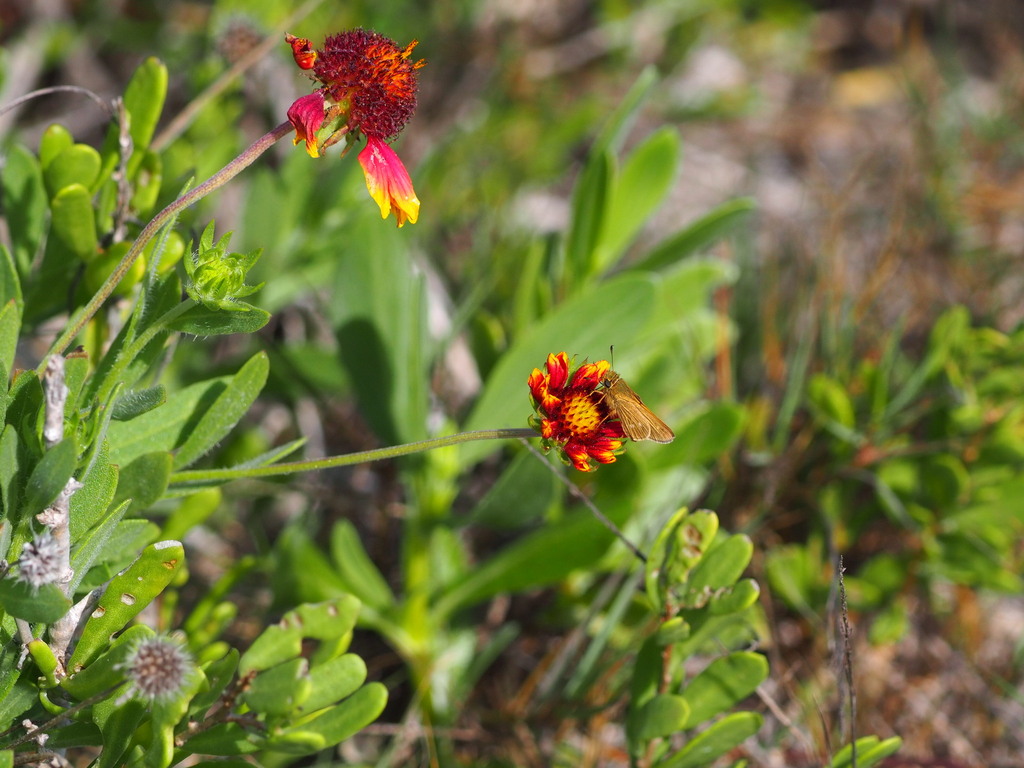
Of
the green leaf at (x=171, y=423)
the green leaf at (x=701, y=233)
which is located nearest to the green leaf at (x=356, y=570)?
the green leaf at (x=171, y=423)

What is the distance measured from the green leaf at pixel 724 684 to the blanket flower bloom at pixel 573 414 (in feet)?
1.36

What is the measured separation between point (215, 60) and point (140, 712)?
5.18ft

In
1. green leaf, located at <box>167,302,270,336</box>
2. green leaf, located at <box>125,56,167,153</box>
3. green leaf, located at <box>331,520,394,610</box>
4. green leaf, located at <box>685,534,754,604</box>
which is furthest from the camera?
green leaf, located at <box>331,520,394,610</box>

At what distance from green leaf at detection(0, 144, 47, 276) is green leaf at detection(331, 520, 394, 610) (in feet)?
2.49

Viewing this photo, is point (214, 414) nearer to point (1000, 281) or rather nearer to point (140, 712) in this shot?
point (140, 712)

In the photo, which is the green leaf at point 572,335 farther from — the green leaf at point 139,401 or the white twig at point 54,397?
the white twig at point 54,397

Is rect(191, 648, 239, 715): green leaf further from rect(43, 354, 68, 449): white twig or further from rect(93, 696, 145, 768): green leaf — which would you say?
rect(43, 354, 68, 449): white twig

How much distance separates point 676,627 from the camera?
4.52ft

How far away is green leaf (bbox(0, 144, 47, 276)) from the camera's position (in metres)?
1.56

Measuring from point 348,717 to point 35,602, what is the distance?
43cm

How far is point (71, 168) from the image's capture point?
1.45m

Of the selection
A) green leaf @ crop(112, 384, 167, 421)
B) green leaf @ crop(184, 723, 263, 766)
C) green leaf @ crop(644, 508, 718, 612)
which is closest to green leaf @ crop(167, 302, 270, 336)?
green leaf @ crop(112, 384, 167, 421)

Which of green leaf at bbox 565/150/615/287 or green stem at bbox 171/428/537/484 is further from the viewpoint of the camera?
green leaf at bbox 565/150/615/287

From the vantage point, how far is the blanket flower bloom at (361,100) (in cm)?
122
